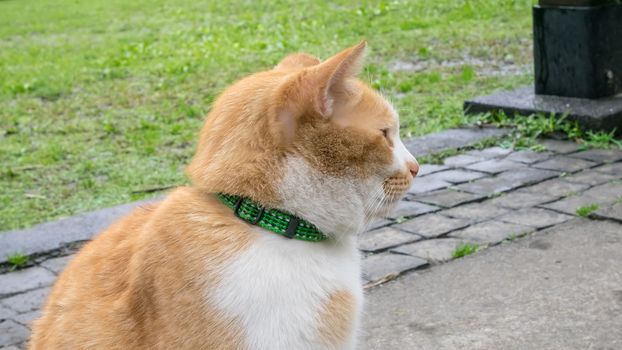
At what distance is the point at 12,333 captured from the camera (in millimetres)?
3883

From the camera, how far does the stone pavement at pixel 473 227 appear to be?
3.91 metres

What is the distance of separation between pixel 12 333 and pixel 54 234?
1.10m

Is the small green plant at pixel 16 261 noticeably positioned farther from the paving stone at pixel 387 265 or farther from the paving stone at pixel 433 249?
the paving stone at pixel 433 249

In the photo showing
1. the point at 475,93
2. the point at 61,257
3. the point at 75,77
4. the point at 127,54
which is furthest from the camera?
the point at 127,54

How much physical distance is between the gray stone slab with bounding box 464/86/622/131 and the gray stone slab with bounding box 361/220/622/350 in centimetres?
169

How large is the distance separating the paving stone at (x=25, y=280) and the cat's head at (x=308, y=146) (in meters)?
2.00

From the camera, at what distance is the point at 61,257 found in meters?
4.70

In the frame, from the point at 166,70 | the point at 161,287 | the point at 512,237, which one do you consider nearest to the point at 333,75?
the point at 161,287

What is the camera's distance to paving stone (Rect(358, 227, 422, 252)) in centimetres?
468

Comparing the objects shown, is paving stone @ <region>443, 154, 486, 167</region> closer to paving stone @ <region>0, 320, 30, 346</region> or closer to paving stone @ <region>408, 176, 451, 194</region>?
paving stone @ <region>408, 176, 451, 194</region>

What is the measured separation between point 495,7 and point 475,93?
4767 millimetres

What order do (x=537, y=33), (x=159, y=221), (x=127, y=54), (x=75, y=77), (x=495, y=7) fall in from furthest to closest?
(x=495, y=7)
(x=127, y=54)
(x=75, y=77)
(x=537, y=33)
(x=159, y=221)

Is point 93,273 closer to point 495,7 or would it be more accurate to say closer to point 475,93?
point 475,93

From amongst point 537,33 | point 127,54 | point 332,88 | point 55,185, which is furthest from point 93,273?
point 127,54
